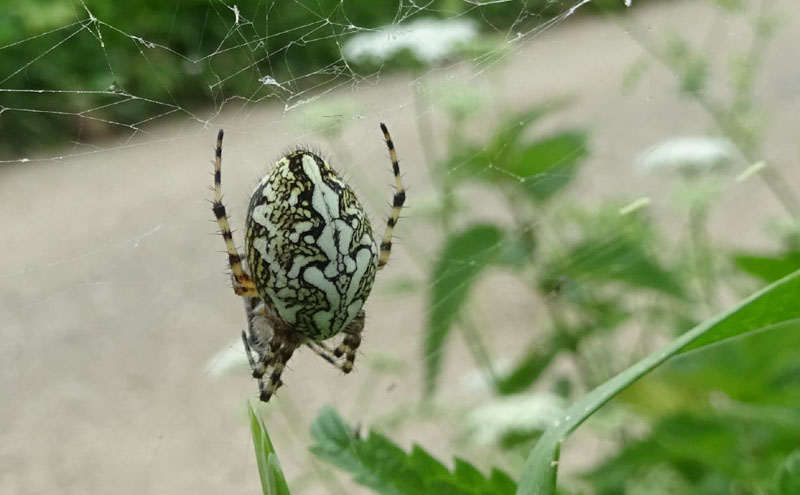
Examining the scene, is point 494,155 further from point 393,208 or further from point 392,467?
point 392,467

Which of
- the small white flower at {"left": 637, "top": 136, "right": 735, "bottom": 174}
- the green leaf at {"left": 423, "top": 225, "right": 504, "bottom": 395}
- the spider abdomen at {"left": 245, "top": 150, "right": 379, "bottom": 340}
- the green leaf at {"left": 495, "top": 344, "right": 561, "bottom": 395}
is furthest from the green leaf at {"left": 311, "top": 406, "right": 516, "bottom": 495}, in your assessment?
the small white flower at {"left": 637, "top": 136, "right": 735, "bottom": 174}

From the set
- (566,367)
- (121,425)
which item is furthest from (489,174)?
(121,425)

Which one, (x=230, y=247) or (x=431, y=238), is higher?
(x=230, y=247)

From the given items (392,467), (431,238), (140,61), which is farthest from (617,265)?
(140,61)

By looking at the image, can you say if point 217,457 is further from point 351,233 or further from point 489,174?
point 351,233

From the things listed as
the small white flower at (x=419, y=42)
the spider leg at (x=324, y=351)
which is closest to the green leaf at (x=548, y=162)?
the small white flower at (x=419, y=42)

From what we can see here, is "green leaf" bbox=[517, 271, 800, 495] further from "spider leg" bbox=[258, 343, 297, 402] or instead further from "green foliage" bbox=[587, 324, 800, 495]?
"spider leg" bbox=[258, 343, 297, 402]
